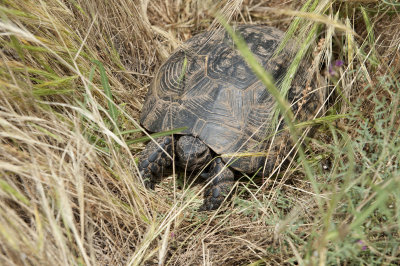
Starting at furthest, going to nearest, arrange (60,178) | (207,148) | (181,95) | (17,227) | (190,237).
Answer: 1. (181,95)
2. (207,148)
3. (190,237)
4. (60,178)
5. (17,227)

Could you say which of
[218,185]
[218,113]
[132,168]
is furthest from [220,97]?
[132,168]

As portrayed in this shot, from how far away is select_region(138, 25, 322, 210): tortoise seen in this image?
2.33m

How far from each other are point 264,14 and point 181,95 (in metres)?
1.41

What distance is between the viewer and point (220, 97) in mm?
2385

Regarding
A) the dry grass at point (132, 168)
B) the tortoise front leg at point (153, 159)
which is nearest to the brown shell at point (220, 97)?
the tortoise front leg at point (153, 159)

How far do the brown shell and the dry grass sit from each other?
10.0 inches

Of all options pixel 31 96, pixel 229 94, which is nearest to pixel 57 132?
Result: pixel 31 96

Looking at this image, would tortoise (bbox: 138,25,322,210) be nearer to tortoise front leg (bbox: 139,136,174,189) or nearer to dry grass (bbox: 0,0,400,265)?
tortoise front leg (bbox: 139,136,174,189)

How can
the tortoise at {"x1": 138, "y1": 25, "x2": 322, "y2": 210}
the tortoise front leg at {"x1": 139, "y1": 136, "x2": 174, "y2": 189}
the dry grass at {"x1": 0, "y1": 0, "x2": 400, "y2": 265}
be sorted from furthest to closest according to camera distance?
the tortoise front leg at {"x1": 139, "y1": 136, "x2": 174, "y2": 189} < the tortoise at {"x1": 138, "y1": 25, "x2": 322, "y2": 210} < the dry grass at {"x1": 0, "y1": 0, "x2": 400, "y2": 265}

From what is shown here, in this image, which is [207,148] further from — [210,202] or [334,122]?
[334,122]

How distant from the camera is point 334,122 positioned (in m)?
2.46

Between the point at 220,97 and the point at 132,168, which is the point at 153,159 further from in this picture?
the point at 220,97

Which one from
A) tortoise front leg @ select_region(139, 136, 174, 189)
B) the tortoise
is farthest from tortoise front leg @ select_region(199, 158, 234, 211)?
tortoise front leg @ select_region(139, 136, 174, 189)

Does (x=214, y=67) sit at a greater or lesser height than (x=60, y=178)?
greater
